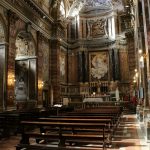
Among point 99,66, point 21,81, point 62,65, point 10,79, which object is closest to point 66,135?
point 10,79

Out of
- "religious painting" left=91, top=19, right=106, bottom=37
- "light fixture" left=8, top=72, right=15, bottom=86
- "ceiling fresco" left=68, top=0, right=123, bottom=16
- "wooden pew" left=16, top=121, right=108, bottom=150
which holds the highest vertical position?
"ceiling fresco" left=68, top=0, right=123, bottom=16

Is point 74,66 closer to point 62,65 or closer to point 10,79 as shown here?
point 62,65

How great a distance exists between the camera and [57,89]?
941 inches

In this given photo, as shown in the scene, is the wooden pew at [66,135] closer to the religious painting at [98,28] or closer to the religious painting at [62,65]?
the religious painting at [62,65]

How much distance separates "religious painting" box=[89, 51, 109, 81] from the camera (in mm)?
28969

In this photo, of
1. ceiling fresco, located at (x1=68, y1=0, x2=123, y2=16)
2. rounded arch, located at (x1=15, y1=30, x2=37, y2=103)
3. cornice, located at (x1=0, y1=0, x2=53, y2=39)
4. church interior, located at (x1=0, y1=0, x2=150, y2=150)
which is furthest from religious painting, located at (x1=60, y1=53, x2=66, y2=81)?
rounded arch, located at (x1=15, y1=30, x2=37, y2=103)

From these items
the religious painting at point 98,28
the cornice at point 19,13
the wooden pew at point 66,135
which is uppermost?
the religious painting at point 98,28

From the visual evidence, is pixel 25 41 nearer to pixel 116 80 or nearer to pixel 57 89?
pixel 57 89

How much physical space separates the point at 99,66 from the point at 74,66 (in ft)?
10.4

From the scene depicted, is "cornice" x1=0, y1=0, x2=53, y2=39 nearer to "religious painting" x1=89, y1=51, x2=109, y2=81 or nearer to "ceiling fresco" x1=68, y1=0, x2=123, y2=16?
"religious painting" x1=89, y1=51, x2=109, y2=81

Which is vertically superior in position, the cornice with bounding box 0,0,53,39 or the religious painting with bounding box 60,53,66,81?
the cornice with bounding box 0,0,53,39

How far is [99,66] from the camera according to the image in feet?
95.9

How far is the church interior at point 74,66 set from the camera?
10.7 metres

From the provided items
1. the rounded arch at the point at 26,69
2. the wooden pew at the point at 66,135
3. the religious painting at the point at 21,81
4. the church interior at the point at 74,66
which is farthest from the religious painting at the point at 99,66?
the wooden pew at the point at 66,135
